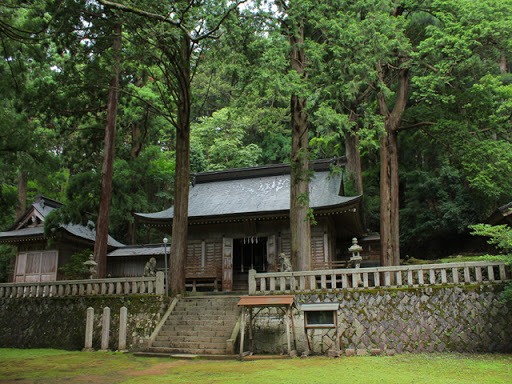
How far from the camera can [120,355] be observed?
1067cm

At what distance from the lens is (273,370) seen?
25.5 ft

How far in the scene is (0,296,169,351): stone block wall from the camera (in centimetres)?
1203

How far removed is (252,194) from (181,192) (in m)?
5.19

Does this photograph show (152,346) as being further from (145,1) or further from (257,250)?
(257,250)

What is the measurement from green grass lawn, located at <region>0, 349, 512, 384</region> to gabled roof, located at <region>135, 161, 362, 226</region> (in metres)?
7.14

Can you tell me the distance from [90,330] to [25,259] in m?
10.9

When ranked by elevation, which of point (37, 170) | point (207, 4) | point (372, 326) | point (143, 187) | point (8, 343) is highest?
point (207, 4)

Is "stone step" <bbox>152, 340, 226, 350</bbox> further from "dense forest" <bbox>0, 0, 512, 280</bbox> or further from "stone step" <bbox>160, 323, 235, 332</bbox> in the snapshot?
"dense forest" <bbox>0, 0, 512, 280</bbox>

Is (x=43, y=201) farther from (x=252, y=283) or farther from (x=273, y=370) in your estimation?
(x=273, y=370)

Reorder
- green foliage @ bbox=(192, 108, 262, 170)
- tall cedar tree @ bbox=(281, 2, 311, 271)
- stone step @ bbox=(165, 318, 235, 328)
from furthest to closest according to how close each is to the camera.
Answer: green foliage @ bbox=(192, 108, 262, 170) < tall cedar tree @ bbox=(281, 2, 311, 271) < stone step @ bbox=(165, 318, 235, 328)

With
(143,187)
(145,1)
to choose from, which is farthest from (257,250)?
(145,1)

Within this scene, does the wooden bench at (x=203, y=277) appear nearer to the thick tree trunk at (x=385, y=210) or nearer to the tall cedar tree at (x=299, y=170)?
the tall cedar tree at (x=299, y=170)

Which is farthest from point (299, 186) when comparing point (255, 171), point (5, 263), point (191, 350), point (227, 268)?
point (5, 263)

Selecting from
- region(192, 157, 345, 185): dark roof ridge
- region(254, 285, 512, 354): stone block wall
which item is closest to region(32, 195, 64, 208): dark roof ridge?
region(192, 157, 345, 185): dark roof ridge
